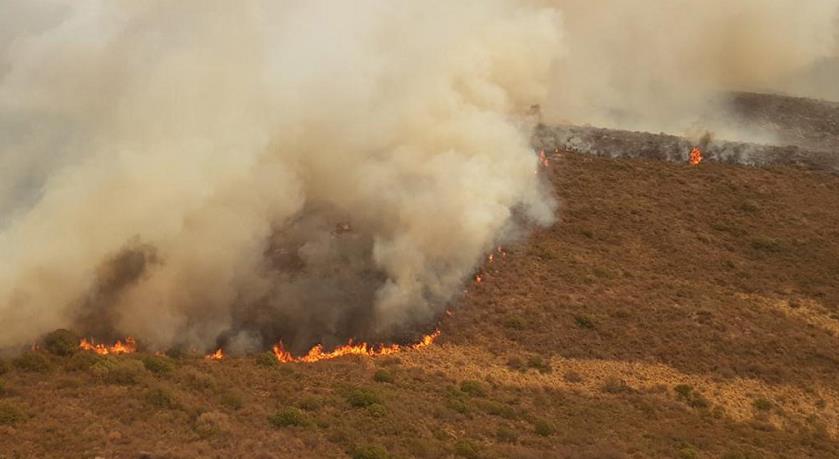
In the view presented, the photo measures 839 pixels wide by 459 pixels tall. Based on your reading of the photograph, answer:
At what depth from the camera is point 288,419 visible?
23344 millimetres

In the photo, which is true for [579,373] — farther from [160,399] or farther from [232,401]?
[160,399]

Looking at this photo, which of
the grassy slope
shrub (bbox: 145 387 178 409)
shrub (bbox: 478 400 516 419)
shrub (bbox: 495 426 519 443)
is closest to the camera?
the grassy slope

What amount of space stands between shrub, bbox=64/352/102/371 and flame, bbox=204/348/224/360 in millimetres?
3599

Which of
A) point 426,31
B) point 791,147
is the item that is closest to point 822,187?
point 791,147

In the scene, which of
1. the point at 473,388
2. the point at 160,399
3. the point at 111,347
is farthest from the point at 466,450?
the point at 111,347

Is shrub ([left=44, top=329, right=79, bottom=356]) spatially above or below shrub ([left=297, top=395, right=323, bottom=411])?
above

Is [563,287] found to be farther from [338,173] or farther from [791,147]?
[791,147]

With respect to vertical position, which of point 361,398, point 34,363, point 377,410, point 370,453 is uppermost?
point 34,363

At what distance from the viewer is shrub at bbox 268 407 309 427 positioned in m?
23.2

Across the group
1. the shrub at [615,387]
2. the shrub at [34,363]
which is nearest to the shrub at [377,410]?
the shrub at [615,387]

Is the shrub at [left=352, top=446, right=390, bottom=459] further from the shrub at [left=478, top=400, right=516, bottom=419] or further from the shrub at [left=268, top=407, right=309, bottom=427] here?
the shrub at [left=478, top=400, right=516, bottom=419]

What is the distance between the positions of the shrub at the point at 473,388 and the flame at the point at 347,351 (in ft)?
11.6

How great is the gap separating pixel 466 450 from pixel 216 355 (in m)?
10.6

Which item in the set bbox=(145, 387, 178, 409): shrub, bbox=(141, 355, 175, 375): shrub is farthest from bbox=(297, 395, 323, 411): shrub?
bbox=(141, 355, 175, 375): shrub
